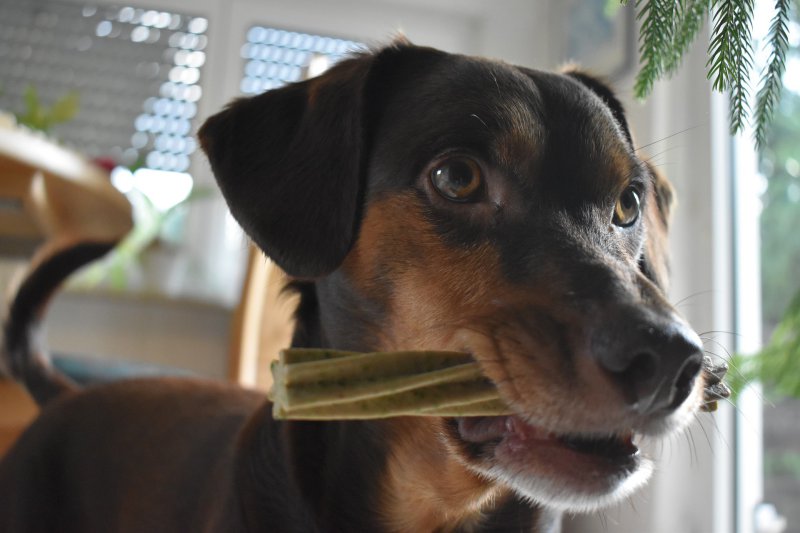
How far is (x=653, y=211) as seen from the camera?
4.13 feet

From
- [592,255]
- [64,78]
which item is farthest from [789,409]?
[64,78]

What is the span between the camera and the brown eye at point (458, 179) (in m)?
0.93

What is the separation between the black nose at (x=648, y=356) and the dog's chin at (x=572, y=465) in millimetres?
47

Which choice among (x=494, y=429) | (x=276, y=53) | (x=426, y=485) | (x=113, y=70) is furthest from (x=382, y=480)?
(x=113, y=70)

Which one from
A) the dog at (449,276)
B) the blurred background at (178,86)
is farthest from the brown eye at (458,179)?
the blurred background at (178,86)

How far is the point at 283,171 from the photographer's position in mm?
1024

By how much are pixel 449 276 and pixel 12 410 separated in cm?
154

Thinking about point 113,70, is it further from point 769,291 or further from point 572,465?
point 572,465

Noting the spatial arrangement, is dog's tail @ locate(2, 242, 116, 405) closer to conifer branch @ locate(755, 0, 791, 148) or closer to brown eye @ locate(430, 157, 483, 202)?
brown eye @ locate(430, 157, 483, 202)

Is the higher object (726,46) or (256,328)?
(726,46)

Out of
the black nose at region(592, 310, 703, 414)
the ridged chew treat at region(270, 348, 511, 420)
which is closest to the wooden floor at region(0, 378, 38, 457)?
the ridged chew treat at region(270, 348, 511, 420)

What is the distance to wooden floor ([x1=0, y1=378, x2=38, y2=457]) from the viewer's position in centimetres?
190

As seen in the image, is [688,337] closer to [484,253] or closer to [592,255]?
[592,255]

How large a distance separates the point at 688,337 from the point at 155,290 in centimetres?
292
